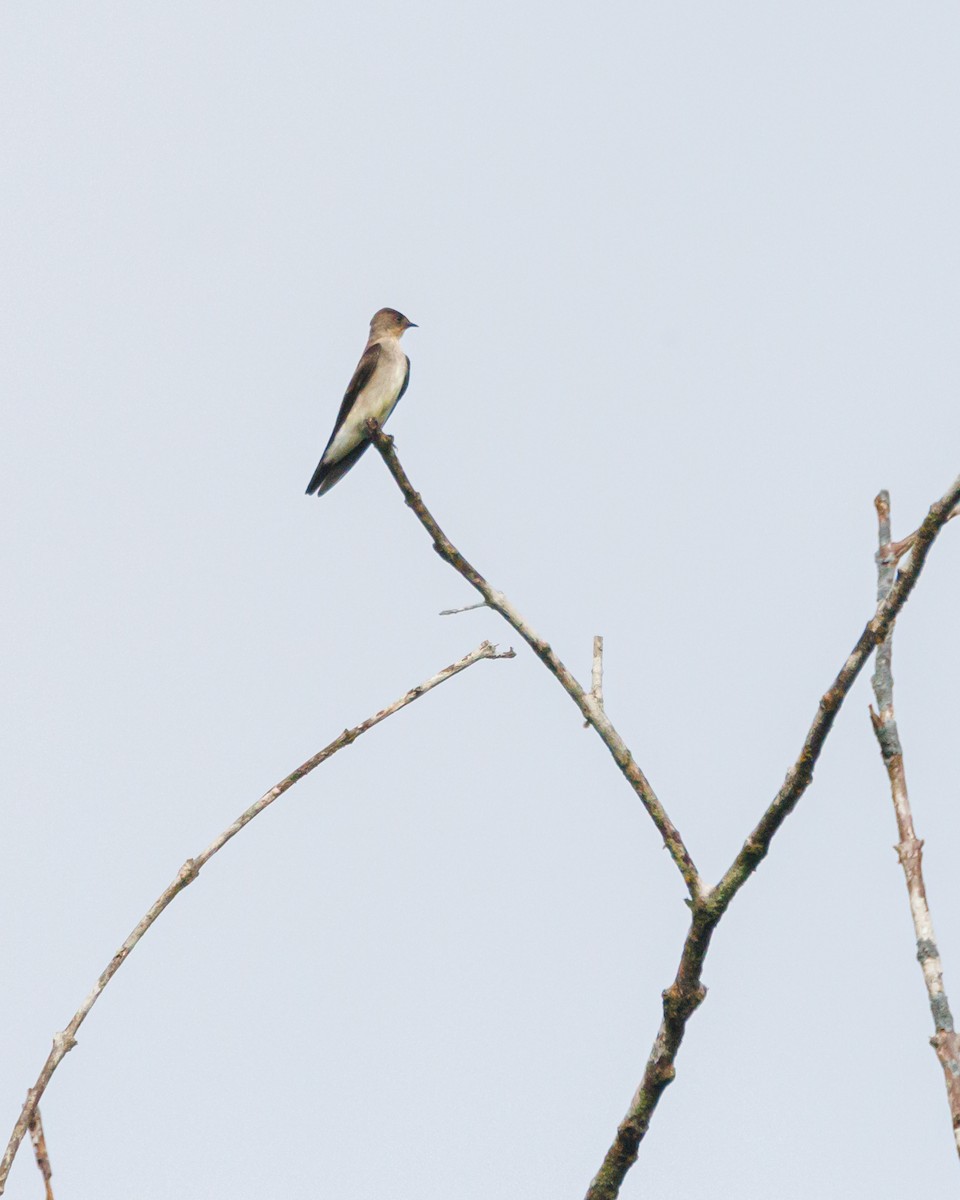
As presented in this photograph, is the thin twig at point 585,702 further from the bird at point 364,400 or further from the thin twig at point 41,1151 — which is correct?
the bird at point 364,400

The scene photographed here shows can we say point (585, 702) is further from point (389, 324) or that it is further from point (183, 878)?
point (389, 324)

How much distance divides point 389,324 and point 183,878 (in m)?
13.8

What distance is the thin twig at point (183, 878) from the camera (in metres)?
3.91

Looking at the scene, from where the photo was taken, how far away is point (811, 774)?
538 cm

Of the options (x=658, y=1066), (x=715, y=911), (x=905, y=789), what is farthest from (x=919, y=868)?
(x=658, y=1066)

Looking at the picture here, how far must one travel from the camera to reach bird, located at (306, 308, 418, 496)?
16.2 m

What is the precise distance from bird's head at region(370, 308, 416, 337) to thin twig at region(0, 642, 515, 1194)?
1179 centimetres

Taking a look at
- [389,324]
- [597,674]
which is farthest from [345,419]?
[597,674]

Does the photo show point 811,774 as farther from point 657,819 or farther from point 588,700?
point 588,700

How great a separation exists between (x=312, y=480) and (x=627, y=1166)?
11.1 metres

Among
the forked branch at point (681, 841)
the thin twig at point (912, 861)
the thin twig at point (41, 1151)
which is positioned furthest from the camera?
the forked branch at point (681, 841)

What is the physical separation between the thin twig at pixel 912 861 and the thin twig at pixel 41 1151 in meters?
2.08

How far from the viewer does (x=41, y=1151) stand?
12.7 feet

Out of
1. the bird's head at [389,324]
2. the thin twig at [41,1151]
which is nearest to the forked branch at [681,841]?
the thin twig at [41,1151]
